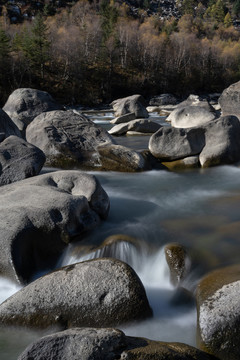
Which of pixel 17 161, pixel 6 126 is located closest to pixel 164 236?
pixel 17 161

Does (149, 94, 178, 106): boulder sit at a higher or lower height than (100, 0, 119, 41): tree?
lower

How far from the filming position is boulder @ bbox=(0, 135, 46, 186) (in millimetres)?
7500

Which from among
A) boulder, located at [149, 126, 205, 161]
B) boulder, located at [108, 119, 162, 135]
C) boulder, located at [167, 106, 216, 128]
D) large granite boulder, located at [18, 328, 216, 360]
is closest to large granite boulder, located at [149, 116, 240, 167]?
boulder, located at [149, 126, 205, 161]

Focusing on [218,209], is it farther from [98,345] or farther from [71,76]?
[71,76]

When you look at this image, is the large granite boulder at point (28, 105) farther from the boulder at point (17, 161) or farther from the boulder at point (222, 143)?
the boulder at point (222, 143)

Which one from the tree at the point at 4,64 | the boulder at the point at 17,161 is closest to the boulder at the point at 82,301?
the boulder at the point at 17,161

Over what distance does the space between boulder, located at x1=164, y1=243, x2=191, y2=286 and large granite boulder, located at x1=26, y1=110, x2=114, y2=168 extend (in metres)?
5.71

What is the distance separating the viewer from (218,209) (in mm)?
6852

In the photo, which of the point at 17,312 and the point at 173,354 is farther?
the point at 17,312

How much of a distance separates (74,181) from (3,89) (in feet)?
143

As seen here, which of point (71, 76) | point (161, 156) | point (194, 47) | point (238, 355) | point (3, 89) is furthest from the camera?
point (194, 47)

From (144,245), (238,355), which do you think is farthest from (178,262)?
(238,355)

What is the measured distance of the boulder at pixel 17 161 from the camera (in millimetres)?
7500

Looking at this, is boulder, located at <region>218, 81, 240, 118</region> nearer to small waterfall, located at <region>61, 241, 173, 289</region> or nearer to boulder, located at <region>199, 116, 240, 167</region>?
boulder, located at <region>199, 116, 240, 167</region>
